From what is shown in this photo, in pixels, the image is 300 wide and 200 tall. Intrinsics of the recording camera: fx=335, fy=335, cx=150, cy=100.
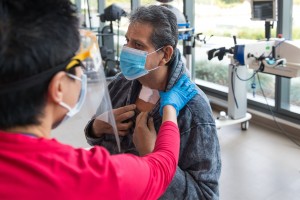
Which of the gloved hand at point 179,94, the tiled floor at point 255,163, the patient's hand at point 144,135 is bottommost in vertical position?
the tiled floor at point 255,163

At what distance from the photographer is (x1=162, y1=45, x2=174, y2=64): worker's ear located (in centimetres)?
149

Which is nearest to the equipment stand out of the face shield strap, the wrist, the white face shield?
the wrist

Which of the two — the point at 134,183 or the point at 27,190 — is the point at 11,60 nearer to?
the point at 27,190

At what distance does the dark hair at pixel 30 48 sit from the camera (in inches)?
28.0

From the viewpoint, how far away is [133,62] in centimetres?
155

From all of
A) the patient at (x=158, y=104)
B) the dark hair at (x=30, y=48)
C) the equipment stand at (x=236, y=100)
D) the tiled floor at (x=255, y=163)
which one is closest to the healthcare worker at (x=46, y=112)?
the dark hair at (x=30, y=48)

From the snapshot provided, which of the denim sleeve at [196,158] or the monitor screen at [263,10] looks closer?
→ the denim sleeve at [196,158]

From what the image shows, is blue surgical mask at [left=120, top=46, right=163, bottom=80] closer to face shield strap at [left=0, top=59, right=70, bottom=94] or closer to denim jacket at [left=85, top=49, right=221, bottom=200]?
denim jacket at [left=85, top=49, right=221, bottom=200]

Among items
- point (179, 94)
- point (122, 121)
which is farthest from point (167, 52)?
point (122, 121)

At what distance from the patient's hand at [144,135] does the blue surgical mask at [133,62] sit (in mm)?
241

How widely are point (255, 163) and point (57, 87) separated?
A: 268cm

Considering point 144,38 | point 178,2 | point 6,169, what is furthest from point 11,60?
point 178,2

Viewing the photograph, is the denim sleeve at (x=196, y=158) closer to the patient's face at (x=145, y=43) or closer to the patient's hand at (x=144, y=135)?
the patient's hand at (x=144, y=135)

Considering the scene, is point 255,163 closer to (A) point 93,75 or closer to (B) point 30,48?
(A) point 93,75
